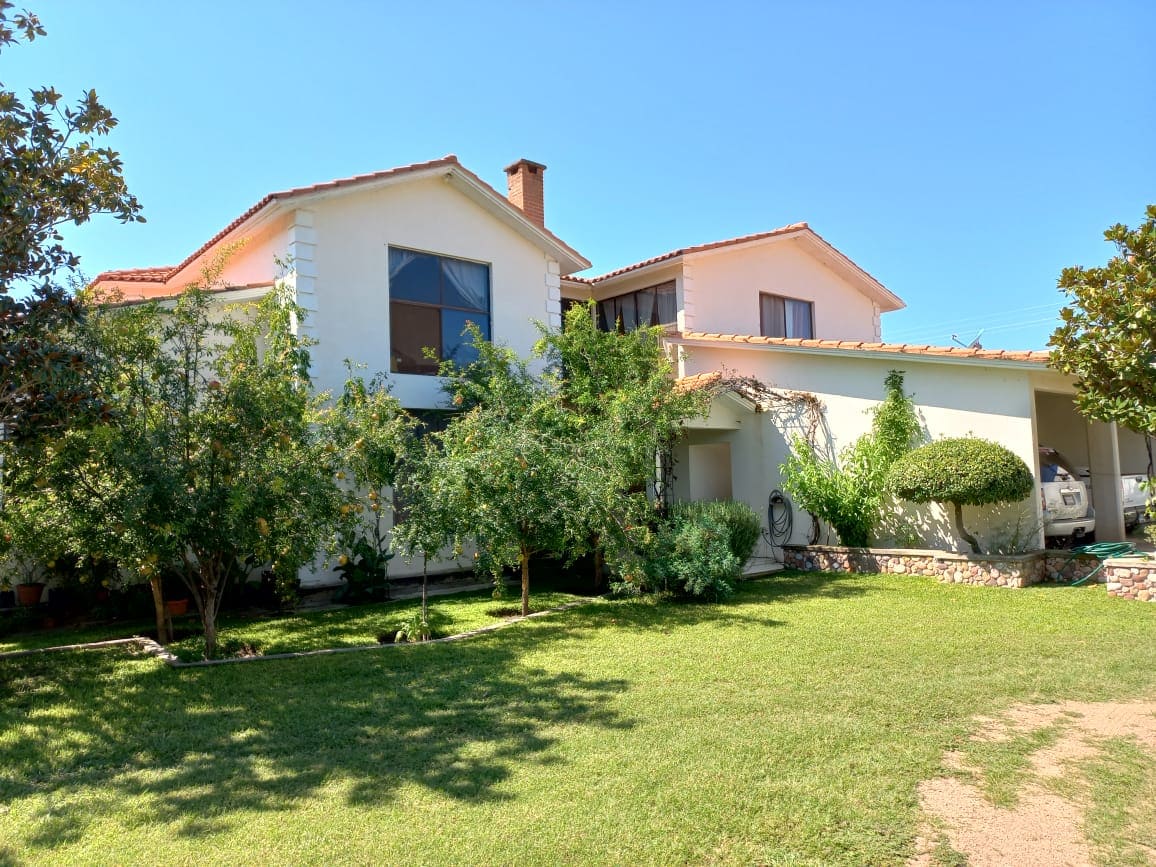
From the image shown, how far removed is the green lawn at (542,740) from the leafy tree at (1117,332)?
7.99ft

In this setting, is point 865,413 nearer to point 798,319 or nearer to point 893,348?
point 893,348

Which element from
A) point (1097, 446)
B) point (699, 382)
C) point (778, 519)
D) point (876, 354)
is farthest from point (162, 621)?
point (1097, 446)

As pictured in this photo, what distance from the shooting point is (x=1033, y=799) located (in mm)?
4164

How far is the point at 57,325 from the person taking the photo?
6645 mm

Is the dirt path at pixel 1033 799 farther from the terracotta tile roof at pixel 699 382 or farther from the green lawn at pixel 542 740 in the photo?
the terracotta tile roof at pixel 699 382

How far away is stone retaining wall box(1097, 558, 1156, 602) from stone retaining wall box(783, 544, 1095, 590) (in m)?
1.15

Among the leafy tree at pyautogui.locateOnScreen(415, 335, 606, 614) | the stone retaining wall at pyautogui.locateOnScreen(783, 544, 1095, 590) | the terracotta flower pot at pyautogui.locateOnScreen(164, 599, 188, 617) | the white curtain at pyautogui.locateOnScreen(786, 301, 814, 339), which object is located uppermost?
the white curtain at pyautogui.locateOnScreen(786, 301, 814, 339)

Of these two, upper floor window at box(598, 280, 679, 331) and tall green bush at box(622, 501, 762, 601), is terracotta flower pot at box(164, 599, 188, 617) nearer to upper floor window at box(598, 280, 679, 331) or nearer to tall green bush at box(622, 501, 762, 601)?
tall green bush at box(622, 501, 762, 601)

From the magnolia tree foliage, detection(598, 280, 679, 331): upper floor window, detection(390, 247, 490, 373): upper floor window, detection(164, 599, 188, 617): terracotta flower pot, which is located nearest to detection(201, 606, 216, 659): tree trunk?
the magnolia tree foliage

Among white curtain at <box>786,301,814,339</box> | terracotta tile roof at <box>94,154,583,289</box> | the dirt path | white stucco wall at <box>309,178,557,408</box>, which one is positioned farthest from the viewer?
white curtain at <box>786,301,814,339</box>

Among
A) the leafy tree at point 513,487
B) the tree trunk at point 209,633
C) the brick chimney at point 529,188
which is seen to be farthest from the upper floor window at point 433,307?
the tree trunk at point 209,633

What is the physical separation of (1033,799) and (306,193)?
11.6 meters

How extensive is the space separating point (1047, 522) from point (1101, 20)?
705cm

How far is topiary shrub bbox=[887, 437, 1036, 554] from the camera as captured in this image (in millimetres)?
11086
